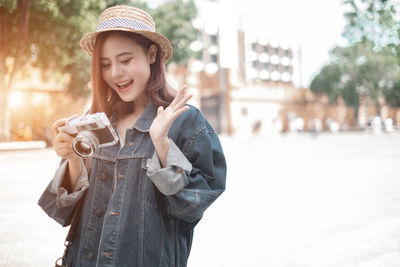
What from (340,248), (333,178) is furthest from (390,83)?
(340,248)

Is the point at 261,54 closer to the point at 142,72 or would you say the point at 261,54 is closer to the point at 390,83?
the point at 390,83

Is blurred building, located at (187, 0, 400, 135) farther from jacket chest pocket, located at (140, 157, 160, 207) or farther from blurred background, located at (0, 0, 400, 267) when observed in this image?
jacket chest pocket, located at (140, 157, 160, 207)

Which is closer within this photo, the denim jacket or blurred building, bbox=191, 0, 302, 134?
the denim jacket

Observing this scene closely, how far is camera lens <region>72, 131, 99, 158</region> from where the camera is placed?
124cm

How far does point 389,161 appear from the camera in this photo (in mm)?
10734

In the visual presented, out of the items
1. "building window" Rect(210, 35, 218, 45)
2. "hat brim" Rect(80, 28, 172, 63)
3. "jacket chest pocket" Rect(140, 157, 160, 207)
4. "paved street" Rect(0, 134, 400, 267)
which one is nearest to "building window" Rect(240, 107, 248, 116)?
"building window" Rect(210, 35, 218, 45)

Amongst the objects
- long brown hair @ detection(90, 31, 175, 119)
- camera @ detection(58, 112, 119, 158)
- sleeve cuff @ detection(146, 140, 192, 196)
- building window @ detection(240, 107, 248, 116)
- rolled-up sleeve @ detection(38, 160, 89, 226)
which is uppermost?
long brown hair @ detection(90, 31, 175, 119)

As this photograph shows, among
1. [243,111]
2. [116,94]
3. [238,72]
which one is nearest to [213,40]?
[238,72]

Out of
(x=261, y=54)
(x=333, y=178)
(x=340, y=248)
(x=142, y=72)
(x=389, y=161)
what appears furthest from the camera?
(x=261, y=54)

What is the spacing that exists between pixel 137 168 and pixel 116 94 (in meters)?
0.41

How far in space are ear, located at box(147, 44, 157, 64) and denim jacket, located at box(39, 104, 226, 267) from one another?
0.73ft

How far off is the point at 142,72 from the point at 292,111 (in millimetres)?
42170

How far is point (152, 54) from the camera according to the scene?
4.98 feet

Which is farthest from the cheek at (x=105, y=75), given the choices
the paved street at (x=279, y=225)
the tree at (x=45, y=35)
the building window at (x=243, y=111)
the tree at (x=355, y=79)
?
the tree at (x=355, y=79)
